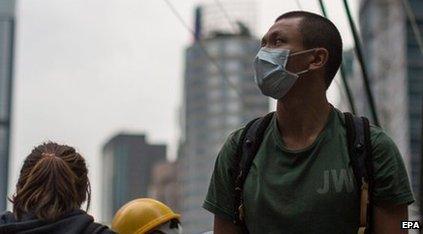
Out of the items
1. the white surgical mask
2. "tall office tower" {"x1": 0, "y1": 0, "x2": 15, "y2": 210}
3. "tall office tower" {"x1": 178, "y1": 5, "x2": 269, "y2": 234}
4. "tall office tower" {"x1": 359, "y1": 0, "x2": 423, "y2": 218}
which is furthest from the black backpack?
"tall office tower" {"x1": 178, "y1": 5, "x2": 269, "y2": 234}

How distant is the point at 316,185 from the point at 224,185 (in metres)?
0.31

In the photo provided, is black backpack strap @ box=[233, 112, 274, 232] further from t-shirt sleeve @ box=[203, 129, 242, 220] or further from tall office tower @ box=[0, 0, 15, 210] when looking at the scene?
tall office tower @ box=[0, 0, 15, 210]

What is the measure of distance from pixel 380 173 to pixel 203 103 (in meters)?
165

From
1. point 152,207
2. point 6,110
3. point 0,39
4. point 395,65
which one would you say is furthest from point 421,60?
point 152,207

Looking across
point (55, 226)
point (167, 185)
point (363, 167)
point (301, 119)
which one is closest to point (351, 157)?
point (363, 167)

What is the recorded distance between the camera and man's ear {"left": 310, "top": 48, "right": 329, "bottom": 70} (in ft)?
10.4

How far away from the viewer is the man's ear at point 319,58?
317 centimetres

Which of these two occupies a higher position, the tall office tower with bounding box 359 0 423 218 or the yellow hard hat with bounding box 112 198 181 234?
the tall office tower with bounding box 359 0 423 218

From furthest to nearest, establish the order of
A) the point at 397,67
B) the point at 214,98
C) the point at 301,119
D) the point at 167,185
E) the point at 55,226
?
the point at 167,185 < the point at 214,98 < the point at 397,67 < the point at 55,226 < the point at 301,119

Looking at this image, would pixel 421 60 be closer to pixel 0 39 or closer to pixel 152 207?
pixel 0 39

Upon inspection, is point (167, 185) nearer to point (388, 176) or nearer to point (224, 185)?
point (224, 185)

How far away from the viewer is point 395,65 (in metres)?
Answer: 94.6

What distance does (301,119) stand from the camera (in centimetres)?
318

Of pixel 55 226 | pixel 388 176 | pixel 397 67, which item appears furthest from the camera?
pixel 397 67
